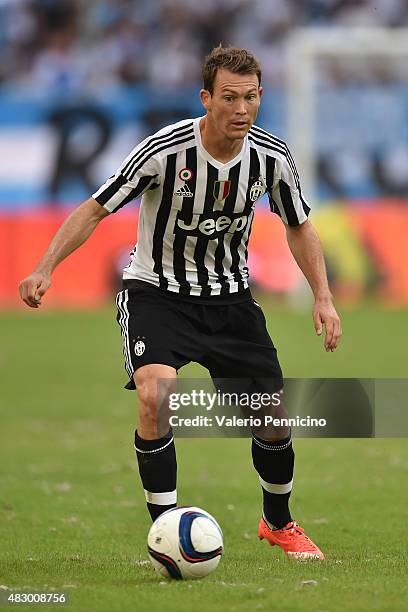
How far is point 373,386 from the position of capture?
22.7 ft

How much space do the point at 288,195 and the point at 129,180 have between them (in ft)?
2.82

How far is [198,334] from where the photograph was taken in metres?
6.12

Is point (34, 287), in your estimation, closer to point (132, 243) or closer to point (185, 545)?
point (185, 545)

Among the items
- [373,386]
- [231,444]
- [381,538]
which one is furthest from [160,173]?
[231,444]

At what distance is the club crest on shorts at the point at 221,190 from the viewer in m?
6.09

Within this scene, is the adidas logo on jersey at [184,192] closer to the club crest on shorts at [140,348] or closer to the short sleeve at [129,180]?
the short sleeve at [129,180]

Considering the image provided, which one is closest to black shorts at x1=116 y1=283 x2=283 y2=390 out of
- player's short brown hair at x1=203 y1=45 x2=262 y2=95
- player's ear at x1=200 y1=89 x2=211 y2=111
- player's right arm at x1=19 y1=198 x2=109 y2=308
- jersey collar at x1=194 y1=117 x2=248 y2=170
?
player's right arm at x1=19 y1=198 x2=109 y2=308

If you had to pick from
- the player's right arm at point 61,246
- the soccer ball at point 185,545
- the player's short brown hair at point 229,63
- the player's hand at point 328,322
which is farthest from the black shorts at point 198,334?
the player's short brown hair at point 229,63

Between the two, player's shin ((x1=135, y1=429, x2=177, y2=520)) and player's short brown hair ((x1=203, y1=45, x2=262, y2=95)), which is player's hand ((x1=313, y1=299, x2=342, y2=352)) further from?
player's short brown hair ((x1=203, y1=45, x2=262, y2=95))

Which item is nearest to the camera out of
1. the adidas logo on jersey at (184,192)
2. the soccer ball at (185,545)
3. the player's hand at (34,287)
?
the soccer ball at (185,545)

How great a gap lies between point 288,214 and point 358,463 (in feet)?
12.2

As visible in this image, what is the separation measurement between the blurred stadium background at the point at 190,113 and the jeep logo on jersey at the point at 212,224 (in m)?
14.6

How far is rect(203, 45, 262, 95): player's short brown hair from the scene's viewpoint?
5.85m

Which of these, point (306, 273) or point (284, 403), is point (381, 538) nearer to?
point (284, 403)
